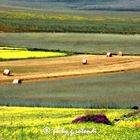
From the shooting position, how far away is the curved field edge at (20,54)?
289 ft

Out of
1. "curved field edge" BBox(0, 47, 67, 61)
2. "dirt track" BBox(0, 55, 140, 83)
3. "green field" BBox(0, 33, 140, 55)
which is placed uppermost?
"green field" BBox(0, 33, 140, 55)

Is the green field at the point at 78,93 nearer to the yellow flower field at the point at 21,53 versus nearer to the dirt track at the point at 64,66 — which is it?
the dirt track at the point at 64,66

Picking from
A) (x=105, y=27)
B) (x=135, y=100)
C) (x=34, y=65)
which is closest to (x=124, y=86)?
(x=135, y=100)

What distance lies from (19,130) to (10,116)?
1112 cm

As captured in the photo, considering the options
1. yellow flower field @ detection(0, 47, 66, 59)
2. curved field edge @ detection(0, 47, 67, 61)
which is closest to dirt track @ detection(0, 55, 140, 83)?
curved field edge @ detection(0, 47, 67, 61)

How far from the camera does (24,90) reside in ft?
198

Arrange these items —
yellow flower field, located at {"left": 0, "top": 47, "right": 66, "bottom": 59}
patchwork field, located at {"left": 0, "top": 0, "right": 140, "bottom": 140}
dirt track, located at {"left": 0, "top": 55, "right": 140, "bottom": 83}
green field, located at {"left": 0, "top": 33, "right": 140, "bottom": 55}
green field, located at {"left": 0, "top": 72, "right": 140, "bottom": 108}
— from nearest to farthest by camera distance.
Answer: patchwork field, located at {"left": 0, "top": 0, "right": 140, "bottom": 140}
green field, located at {"left": 0, "top": 72, "right": 140, "bottom": 108}
dirt track, located at {"left": 0, "top": 55, "right": 140, "bottom": 83}
yellow flower field, located at {"left": 0, "top": 47, "right": 66, "bottom": 59}
green field, located at {"left": 0, "top": 33, "right": 140, "bottom": 55}

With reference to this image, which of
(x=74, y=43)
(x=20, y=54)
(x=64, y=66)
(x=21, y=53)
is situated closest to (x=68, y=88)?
(x=64, y=66)

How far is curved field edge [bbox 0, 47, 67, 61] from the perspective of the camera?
87.9m

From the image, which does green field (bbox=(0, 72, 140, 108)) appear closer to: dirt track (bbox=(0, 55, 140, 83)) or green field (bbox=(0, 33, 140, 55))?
dirt track (bbox=(0, 55, 140, 83))

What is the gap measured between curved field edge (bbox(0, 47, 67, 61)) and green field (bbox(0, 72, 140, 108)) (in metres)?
21.5

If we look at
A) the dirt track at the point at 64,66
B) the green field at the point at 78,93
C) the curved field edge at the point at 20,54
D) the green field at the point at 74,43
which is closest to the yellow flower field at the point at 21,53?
the curved field edge at the point at 20,54

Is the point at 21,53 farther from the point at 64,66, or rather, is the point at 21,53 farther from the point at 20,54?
the point at 64,66

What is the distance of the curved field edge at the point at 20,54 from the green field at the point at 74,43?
21.5 ft
